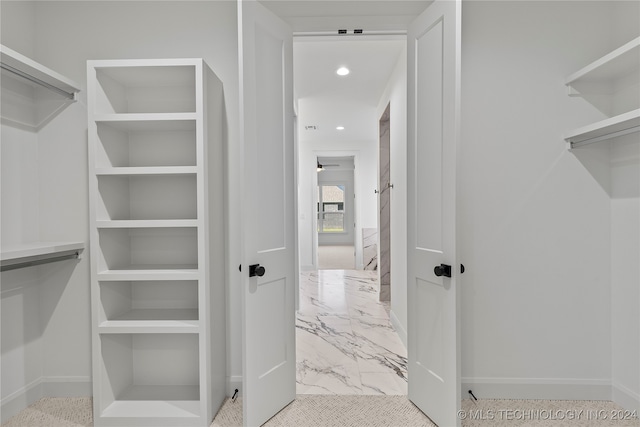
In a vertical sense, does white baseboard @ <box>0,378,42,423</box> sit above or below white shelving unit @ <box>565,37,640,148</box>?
below

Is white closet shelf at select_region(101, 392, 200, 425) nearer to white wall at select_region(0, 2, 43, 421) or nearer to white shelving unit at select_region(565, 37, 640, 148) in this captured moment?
white wall at select_region(0, 2, 43, 421)

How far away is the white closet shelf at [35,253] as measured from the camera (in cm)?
157

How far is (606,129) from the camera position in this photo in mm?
1736

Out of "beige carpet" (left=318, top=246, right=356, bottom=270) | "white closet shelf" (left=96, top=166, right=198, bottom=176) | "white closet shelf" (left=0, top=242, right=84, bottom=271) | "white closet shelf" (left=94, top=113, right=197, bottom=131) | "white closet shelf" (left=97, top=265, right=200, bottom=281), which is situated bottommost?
"beige carpet" (left=318, top=246, right=356, bottom=270)

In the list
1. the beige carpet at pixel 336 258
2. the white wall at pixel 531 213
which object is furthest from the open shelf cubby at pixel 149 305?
the beige carpet at pixel 336 258

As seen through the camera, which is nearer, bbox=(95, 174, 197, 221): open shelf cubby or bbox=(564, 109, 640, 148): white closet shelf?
bbox=(564, 109, 640, 148): white closet shelf

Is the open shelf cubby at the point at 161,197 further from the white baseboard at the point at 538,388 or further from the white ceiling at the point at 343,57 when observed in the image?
the white baseboard at the point at 538,388

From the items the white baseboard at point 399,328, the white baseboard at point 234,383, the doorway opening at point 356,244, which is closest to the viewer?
the white baseboard at point 234,383

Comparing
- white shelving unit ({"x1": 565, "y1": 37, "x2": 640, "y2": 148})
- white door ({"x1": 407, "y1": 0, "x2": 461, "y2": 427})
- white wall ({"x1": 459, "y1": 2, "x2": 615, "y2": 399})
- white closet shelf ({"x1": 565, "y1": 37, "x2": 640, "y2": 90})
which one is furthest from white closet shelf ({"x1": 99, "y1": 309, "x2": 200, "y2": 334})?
white closet shelf ({"x1": 565, "y1": 37, "x2": 640, "y2": 90})

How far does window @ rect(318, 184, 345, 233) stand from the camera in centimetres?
1064

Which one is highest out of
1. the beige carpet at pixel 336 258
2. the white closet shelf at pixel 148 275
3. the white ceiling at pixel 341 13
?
the white ceiling at pixel 341 13

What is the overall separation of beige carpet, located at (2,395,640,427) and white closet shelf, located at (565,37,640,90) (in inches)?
76.4

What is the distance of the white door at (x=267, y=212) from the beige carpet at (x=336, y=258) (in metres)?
4.85

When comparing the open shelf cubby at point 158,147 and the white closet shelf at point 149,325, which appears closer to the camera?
the white closet shelf at point 149,325
